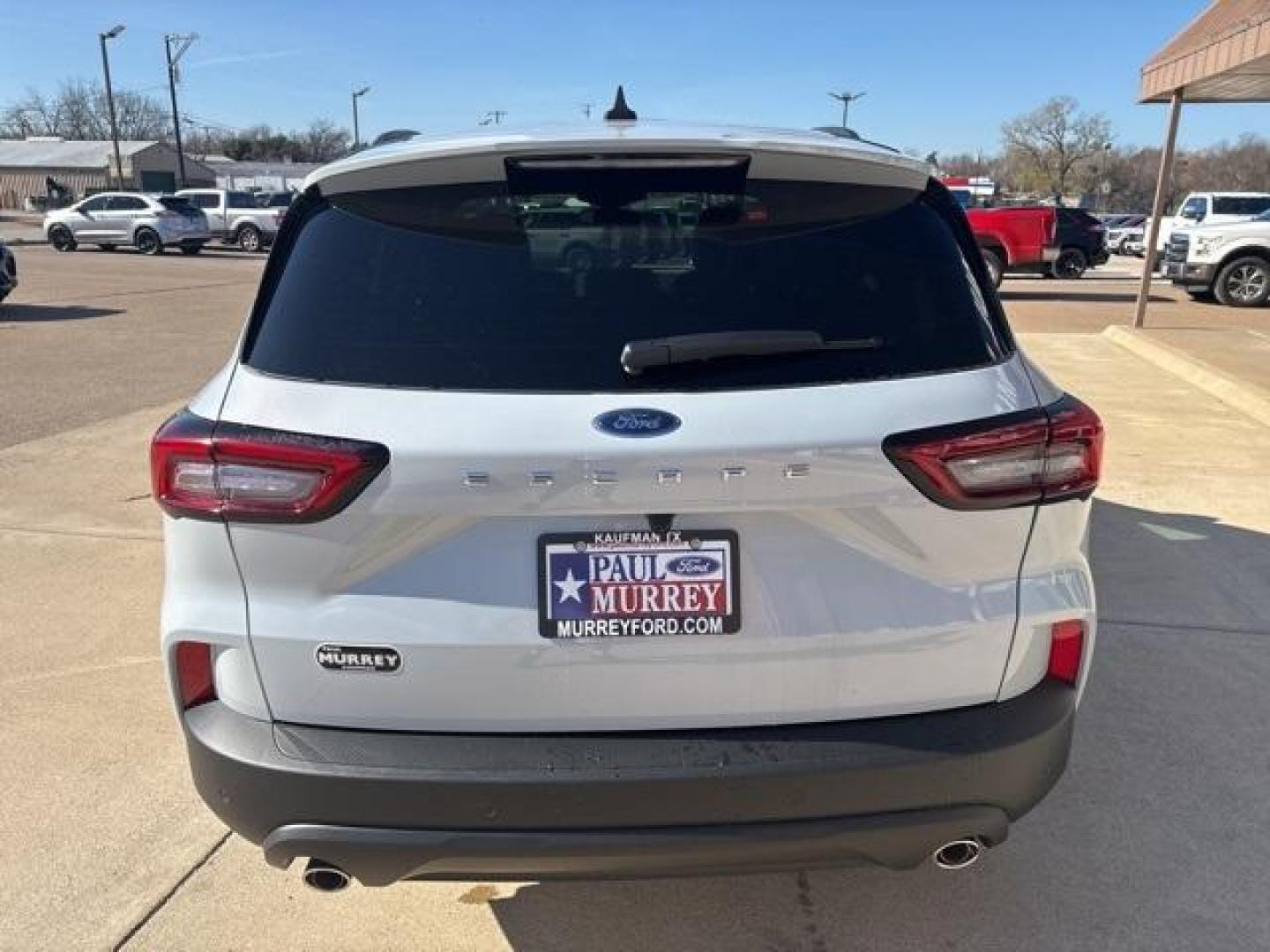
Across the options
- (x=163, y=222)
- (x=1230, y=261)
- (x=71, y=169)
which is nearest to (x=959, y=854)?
(x=1230, y=261)

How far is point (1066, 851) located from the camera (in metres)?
2.92

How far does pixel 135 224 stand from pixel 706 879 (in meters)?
34.4

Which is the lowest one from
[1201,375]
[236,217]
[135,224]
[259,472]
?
[1201,375]

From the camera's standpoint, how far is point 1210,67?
12641 mm

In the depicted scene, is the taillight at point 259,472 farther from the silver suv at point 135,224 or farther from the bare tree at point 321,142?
the bare tree at point 321,142

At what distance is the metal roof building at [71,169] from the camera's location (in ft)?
251

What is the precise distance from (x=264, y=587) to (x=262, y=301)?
0.62 meters

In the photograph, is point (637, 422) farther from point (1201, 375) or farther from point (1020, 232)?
point (1020, 232)

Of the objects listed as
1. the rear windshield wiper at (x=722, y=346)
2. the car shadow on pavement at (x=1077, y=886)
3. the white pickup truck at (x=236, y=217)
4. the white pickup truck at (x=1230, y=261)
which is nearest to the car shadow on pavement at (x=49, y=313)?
the car shadow on pavement at (x=1077, y=886)

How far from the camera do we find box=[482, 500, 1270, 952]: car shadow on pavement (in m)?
2.60

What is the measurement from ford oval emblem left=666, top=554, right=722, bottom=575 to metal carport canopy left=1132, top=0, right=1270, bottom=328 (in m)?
11.8

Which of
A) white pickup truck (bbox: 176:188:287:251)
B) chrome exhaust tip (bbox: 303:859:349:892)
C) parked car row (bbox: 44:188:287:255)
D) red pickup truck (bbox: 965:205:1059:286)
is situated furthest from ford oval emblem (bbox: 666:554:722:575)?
white pickup truck (bbox: 176:188:287:251)

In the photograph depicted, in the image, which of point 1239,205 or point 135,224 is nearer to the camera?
point 1239,205

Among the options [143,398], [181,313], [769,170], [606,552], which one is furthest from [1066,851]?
[181,313]
